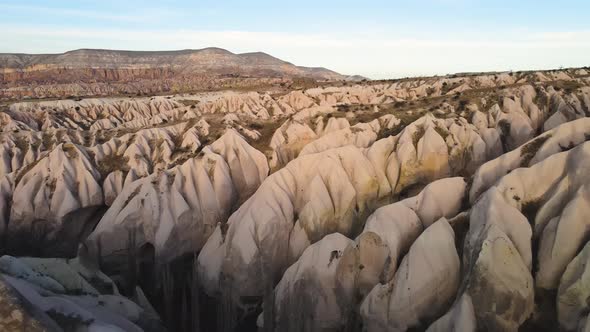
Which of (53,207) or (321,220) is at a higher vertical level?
(321,220)

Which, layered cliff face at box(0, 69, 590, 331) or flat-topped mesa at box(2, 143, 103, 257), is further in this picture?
flat-topped mesa at box(2, 143, 103, 257)

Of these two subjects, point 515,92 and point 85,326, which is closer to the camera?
point 85,326

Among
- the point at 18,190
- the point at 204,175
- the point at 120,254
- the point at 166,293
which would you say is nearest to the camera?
the point at 166,293

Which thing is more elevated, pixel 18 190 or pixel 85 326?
pixel 85 326

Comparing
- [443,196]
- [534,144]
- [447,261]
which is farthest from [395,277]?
[534,144]

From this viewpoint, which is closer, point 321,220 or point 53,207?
point 321,220

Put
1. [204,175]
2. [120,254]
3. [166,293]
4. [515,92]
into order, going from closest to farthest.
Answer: [166,293] → [120,254] → [204,175] → [515,92]

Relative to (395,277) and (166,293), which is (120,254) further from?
(395,277)

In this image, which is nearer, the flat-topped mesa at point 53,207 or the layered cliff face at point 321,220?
the layered cliff face at point 321,220
